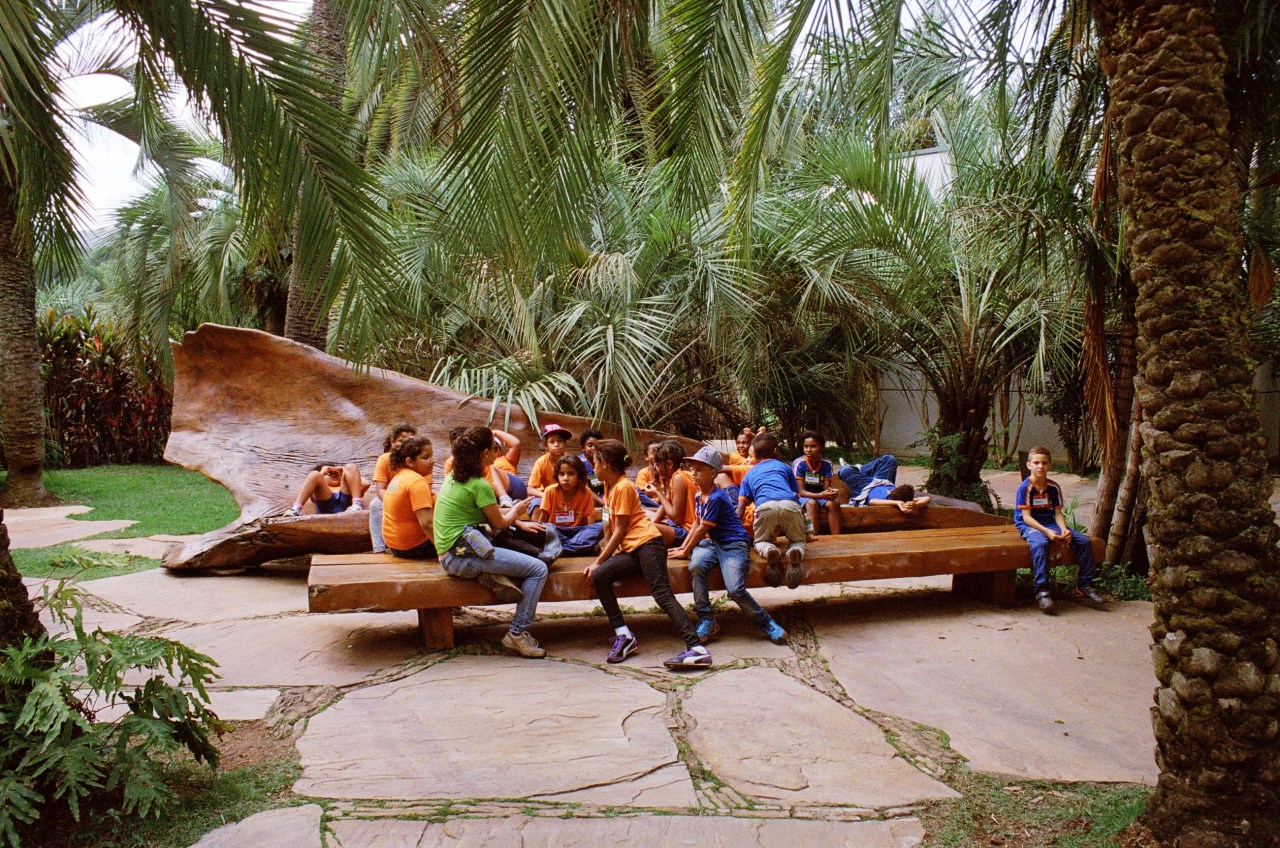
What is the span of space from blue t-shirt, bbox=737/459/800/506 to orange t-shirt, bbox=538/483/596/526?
1.07 m

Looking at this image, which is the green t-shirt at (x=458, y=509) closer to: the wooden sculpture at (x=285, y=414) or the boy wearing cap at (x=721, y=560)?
the boy wearing cap at (x=721, y=560)

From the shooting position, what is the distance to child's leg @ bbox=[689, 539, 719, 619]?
544 cm

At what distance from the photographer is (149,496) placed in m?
11.9

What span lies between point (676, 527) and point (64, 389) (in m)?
13.7

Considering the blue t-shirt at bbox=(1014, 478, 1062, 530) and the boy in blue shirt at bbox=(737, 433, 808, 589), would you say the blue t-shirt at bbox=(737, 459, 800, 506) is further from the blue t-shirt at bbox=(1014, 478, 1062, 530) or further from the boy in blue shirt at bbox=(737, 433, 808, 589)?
the blue t-shirt at bbox=(1014, 478, 1062, 530)

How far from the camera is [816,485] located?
7.75 meters

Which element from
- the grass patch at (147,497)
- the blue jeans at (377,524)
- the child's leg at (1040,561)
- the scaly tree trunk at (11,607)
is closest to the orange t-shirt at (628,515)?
the blue jeans at (377,524)

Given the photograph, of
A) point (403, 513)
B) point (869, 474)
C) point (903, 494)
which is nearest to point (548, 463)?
point (403, 513)

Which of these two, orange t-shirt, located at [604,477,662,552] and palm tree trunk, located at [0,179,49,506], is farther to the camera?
palm tree trunk, located at [0,179,49,506]

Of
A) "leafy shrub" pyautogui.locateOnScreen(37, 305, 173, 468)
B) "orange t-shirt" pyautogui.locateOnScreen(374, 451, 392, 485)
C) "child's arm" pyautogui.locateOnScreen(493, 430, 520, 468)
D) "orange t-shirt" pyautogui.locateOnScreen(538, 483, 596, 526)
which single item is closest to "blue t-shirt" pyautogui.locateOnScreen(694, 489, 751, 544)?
"orange t-shirt" pyautogui.locateOnScreen(538, 483, 596, 526)

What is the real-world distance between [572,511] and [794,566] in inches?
57.9

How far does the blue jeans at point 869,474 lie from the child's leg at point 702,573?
12.3 ft

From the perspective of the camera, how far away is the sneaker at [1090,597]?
20.5ft

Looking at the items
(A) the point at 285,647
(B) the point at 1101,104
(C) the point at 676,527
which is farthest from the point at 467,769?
(B) the point at 1101,104
